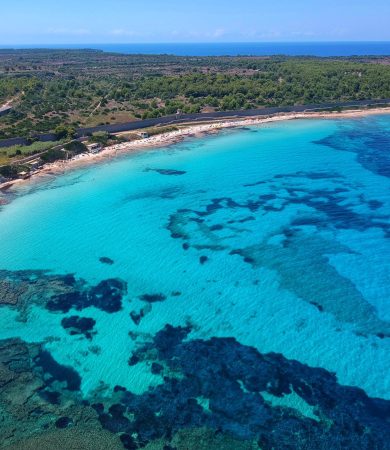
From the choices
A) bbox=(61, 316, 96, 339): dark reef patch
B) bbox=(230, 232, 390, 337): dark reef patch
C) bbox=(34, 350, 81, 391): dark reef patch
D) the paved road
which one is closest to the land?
the paved road

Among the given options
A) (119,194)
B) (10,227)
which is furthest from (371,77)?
(10,227)

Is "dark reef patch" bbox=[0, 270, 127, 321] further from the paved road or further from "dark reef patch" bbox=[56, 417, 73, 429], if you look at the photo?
the paved road

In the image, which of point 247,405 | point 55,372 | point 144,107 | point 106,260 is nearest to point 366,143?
point 144,107

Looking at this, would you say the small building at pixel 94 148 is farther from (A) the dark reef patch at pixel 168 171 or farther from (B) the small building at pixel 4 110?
(B) the small building at pixel 4 110

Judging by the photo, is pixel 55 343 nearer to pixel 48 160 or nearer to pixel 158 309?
pixel 158 309

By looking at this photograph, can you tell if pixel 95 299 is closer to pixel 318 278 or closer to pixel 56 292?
pixel 56 292
